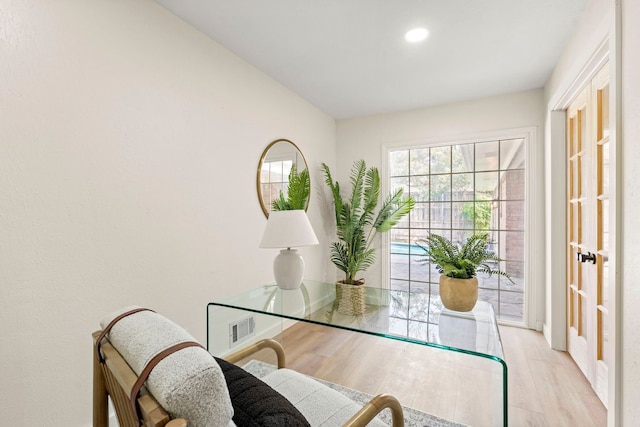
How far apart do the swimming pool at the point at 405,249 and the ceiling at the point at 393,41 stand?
5.92 ft

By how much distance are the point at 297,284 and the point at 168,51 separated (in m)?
1.74

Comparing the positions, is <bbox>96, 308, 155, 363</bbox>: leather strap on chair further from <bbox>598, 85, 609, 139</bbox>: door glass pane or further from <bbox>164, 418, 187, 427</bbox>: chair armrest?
<bbox>598, 85, 609, 139</bbox>: door glass pane

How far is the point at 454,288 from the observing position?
5.02 feet

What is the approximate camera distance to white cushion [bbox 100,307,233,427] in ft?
1.76

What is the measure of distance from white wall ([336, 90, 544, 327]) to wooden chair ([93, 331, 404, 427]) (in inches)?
115

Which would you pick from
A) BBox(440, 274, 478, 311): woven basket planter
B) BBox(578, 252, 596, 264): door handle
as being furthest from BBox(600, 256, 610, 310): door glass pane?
BBox(440, 274, 478, 311): woven basket planter

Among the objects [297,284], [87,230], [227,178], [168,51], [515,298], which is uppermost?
[168,51]

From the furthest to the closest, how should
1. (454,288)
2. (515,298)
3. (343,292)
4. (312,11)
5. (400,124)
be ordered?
(400,124), (515,298), (312,11), (343,292), (454,288)

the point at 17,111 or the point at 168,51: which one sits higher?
the point at 168,51

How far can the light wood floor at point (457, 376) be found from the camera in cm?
181

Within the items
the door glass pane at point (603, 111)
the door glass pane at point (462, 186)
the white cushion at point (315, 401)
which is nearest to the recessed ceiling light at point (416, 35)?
the door glass pane at point (603, 111)

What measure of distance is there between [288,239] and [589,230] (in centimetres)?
207

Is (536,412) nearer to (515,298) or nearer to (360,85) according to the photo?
(515,298)

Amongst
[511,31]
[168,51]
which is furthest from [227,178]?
[511,31]
